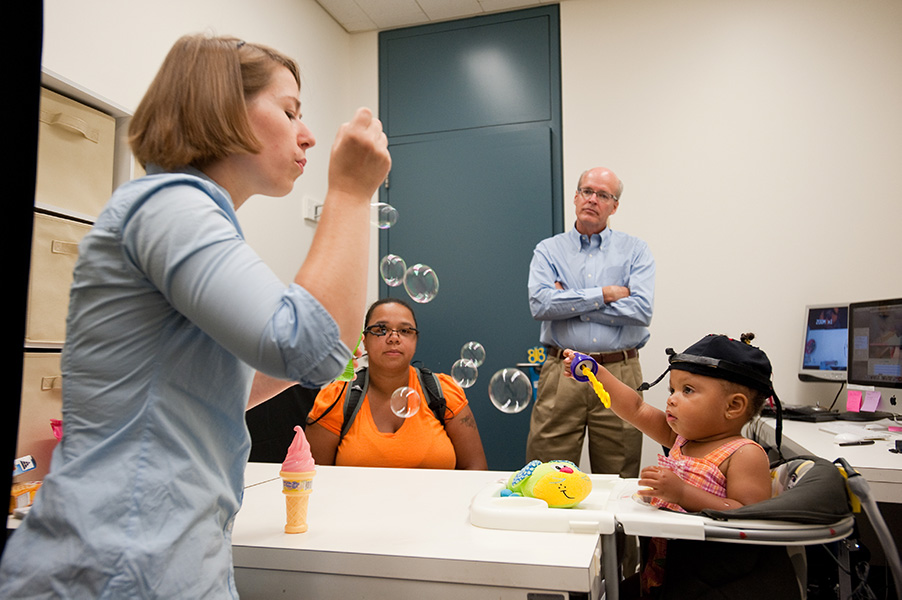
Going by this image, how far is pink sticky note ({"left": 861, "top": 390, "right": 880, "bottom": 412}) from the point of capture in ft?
9.97

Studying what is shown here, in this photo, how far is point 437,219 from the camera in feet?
15.3

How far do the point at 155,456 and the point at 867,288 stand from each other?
4328 mm

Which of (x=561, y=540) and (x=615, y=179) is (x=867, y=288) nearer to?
(x=615, y=179)

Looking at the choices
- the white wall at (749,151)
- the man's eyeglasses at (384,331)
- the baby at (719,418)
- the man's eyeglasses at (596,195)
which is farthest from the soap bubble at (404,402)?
the white wall at (749,151)

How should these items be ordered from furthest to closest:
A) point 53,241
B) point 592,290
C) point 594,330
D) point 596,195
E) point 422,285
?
point 596,195, point 594,330, point 592,290, point 422,285, point 53,241

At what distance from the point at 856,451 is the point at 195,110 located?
238cm

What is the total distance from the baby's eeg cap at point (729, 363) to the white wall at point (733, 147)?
2598mm

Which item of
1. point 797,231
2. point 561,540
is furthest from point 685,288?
point 561,540

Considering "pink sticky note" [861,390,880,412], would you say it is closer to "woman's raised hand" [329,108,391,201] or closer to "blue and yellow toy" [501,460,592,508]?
"blue and yellow toy" [501,460,592,508]

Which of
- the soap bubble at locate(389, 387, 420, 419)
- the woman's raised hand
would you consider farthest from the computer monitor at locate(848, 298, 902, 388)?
the woman's raised hand

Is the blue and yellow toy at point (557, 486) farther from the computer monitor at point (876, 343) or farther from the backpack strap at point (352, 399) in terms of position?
the computer monitor at point (876, 343)

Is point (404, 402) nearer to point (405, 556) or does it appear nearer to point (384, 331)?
point (384, 331)

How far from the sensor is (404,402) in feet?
7.74

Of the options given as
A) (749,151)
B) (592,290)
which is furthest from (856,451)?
(749,151)
